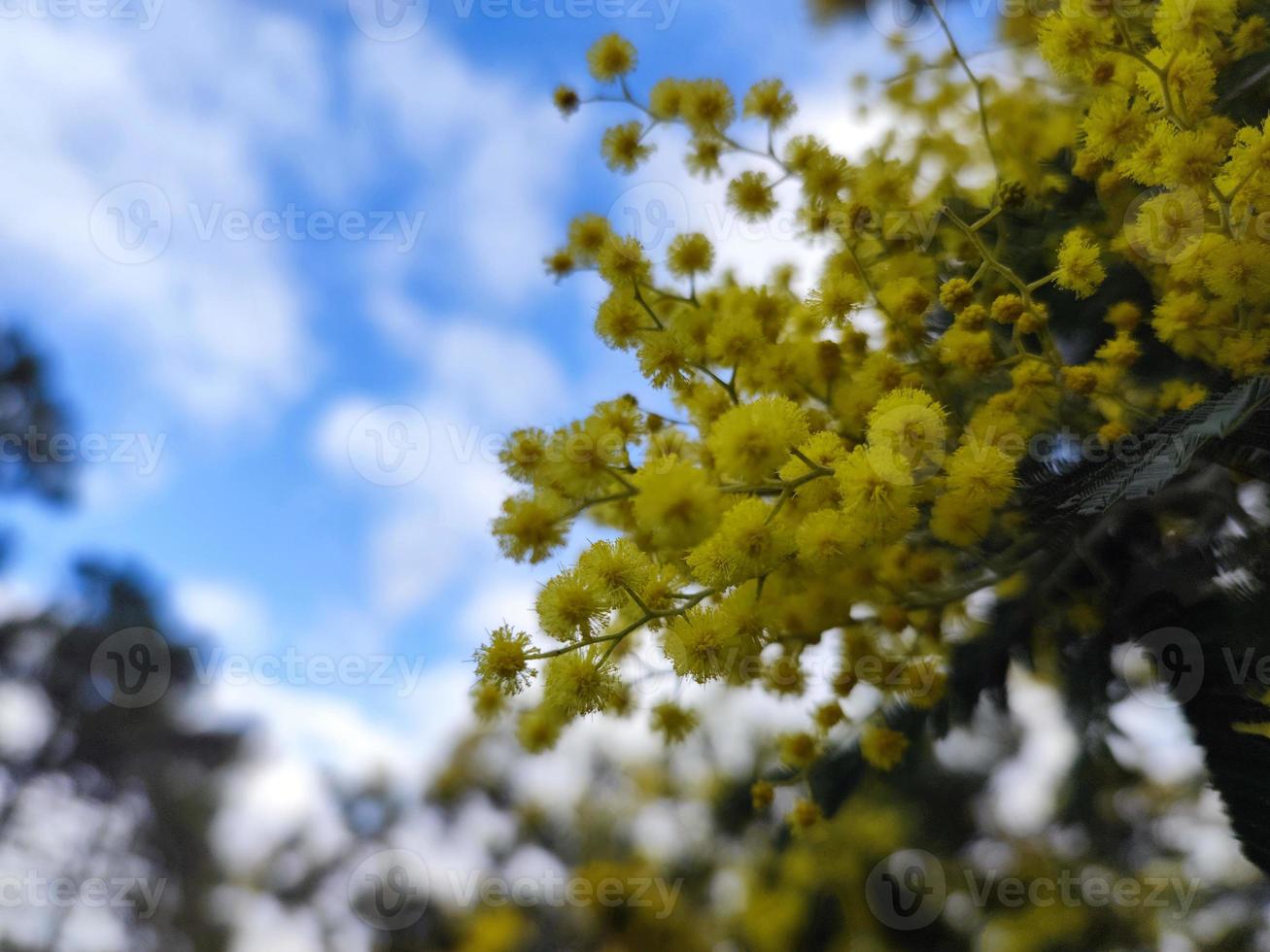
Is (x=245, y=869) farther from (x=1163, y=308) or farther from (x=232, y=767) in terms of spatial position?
(x=1163, y=308)

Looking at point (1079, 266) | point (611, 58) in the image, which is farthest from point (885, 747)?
point (611, 58)

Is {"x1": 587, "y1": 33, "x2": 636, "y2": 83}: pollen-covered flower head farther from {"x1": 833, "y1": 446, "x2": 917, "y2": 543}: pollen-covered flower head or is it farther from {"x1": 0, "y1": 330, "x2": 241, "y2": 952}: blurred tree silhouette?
{"x1": 0, "y1": 330, "x2": 241, "y2": 952}: blurred tree silhouette

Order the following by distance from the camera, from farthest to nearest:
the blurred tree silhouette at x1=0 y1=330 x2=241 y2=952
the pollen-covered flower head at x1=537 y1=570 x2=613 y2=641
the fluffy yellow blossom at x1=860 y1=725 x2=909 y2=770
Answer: the blurred tree silhouette at x1=0 y1=330 x2=241 y2=952 → the fluffy yellow blossom at x1=860 y1=725 x2=909 y2=770 → the pollen-covered flower head at x1=537 y1=570 x2=613 y2=641

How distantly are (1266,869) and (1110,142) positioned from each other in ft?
3.35

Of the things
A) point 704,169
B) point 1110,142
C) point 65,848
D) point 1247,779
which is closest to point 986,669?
point 1247,779

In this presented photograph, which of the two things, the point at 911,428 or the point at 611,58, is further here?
the point at 611,58

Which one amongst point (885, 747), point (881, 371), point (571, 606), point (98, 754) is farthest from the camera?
point (98, 754)

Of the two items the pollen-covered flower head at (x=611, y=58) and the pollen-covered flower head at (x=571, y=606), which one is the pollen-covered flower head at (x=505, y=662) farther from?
the pollen-covered flower head at (x=611, y=58)

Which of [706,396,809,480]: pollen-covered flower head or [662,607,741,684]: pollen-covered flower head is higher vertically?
[706,396,809,480]: pollen-covered flower head

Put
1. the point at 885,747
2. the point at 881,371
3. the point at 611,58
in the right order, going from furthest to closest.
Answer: the point at 611,58 < the point at 885,747 < the point at 881,371

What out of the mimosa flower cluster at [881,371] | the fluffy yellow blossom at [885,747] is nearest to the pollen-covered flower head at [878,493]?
the mimosa flower cluster at [881,371]

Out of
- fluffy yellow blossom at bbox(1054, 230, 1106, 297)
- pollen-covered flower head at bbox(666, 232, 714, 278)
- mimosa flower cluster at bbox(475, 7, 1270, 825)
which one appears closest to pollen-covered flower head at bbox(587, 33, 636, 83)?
mimosa flower cluster at bbox(475, 7, 1270, 825)

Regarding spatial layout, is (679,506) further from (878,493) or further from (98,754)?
(98,754)

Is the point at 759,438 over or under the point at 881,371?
under
